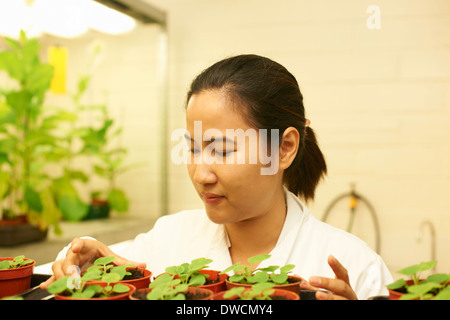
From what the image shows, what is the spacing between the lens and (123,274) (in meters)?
0.63

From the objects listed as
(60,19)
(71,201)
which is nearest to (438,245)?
(71,201)

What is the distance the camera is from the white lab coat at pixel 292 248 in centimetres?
94

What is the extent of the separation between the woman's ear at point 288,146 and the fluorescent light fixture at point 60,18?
157cm

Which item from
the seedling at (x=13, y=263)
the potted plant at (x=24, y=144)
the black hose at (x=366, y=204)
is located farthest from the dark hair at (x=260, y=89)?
the black hose at (x=366, y=204)

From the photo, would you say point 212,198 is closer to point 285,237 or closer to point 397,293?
point 285,237

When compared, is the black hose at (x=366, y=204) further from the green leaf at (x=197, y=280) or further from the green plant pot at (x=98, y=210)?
the green leaf at (x=197, y=280)

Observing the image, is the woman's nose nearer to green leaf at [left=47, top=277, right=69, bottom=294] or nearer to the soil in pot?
the soil in pot

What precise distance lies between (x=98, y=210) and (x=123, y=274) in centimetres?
190

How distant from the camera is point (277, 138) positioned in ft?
3.06

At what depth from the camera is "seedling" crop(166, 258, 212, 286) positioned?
0.60 metres

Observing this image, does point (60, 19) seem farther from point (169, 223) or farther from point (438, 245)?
point (438, 245)

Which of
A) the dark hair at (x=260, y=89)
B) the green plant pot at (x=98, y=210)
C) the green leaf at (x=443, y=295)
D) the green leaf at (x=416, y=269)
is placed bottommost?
the green plant pot at (x=98, y=210)

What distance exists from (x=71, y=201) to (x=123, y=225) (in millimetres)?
399

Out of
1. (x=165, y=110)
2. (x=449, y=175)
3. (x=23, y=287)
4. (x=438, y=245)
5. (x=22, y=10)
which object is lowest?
(x=438, y=245)
